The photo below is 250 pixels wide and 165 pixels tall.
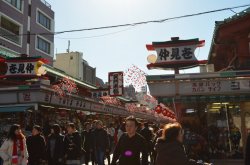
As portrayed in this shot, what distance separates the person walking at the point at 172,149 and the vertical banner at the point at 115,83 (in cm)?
2344

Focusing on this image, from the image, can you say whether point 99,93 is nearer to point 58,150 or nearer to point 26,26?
point 26,26

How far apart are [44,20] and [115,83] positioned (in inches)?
656

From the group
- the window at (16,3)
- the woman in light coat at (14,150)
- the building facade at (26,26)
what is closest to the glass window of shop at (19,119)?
the woman in light coat at (14,150)

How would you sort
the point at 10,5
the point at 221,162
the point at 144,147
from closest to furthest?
the point at 144,147, the point at 221,162, the point at 10,5

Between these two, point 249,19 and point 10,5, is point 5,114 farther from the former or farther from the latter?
point 10,5

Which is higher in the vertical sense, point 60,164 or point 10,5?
point 10,5

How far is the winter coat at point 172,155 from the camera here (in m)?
5.28

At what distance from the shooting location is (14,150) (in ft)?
29.3

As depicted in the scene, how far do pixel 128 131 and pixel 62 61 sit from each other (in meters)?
51.3

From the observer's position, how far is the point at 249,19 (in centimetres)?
1692

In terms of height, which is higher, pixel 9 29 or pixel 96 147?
pixel 9 29

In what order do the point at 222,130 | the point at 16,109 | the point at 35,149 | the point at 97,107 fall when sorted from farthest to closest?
the point at 97,107, the point at 16,109, the point at 222,130, the point at 35,149

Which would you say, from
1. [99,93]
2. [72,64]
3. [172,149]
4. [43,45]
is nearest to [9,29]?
[43,45]

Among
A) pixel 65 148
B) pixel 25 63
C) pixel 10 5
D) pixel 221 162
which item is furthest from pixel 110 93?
pixel 65 148
